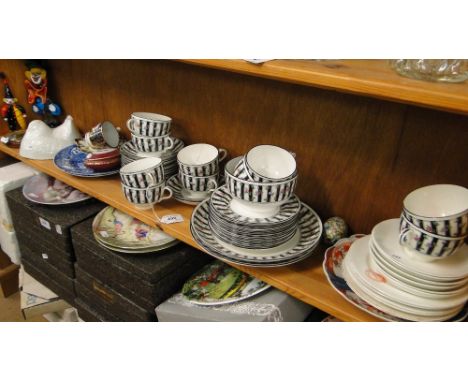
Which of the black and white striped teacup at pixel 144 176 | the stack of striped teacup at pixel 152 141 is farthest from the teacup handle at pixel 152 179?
the stack of striped teacup at pixel 152 141

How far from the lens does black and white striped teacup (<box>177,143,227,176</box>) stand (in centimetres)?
106

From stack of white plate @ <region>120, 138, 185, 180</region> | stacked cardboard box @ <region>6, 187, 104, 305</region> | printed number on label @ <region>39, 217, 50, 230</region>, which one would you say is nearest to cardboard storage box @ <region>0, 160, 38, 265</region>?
stacked cardboard box @ <region>6, 187, 104, 305</region>

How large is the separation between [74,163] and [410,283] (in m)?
1.12

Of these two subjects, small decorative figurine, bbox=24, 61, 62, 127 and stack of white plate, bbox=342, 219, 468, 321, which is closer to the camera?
stack of white plate, bbox=342, 219, 468, 321

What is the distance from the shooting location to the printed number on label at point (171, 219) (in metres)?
1.06

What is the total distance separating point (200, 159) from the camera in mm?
1151

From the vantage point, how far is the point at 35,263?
1550mm

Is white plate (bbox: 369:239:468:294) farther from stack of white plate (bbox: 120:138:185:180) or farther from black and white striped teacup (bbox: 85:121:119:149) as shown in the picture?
black and white striped teacup (bbox: 85:121:119:149)

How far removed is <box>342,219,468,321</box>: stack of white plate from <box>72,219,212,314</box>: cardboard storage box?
517mm

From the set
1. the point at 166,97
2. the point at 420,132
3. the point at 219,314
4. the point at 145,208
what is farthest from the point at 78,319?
the point at 420,132

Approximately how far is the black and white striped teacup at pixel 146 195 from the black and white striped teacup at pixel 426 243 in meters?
0.63

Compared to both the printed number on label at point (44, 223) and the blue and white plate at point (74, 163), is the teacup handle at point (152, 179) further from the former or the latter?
the printed number on label at point (44, 223)

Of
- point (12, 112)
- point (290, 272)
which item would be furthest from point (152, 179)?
point (12, 112)

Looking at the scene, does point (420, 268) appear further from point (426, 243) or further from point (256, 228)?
point (256, 228)
